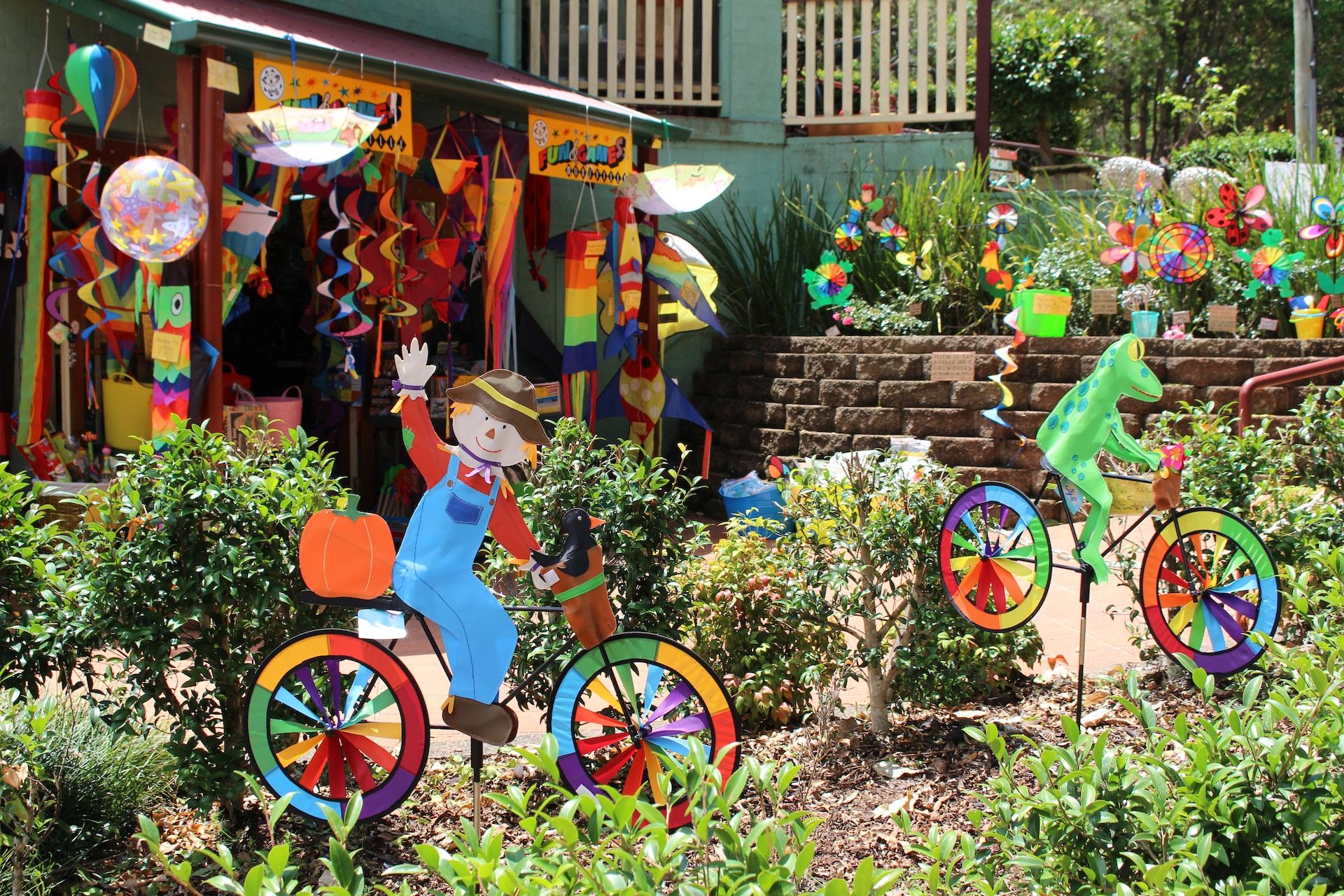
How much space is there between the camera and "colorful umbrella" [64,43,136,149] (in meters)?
5.79

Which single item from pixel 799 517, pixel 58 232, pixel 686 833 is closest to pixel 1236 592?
pixel 799 517

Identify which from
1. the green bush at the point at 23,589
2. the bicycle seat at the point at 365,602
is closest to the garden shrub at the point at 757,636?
the bicycle seat at the point at 365,602

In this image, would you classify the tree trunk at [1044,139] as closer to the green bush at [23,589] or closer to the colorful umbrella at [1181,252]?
the colorful umbrella at [1181,252]

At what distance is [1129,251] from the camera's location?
9.11 meters

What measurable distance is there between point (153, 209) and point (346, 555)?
3130mm

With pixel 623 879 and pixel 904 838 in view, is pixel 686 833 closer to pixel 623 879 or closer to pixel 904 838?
pixel 623 879

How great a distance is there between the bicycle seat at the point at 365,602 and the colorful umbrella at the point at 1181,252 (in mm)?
7377

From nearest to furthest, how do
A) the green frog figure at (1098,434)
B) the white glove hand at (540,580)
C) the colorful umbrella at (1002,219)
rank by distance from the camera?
the white glove hand at (540,580) → the green frog figure at (1098,434) → the colorful umbrella at (1002,219)

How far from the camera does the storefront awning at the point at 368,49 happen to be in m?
6.07

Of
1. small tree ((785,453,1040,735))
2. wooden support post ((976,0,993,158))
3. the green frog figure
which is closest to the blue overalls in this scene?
small tree ((785,453,1040,735))

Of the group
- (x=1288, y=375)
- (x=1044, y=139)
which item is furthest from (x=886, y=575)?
(x=1044, y=139)

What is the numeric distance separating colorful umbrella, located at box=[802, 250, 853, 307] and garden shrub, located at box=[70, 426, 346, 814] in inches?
275

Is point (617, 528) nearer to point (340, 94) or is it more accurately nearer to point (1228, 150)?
point (340, 94)

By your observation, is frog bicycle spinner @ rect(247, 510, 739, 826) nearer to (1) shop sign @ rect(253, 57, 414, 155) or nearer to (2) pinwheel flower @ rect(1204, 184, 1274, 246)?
(1) shop sign @ rect(253, 57, 414, 155)
